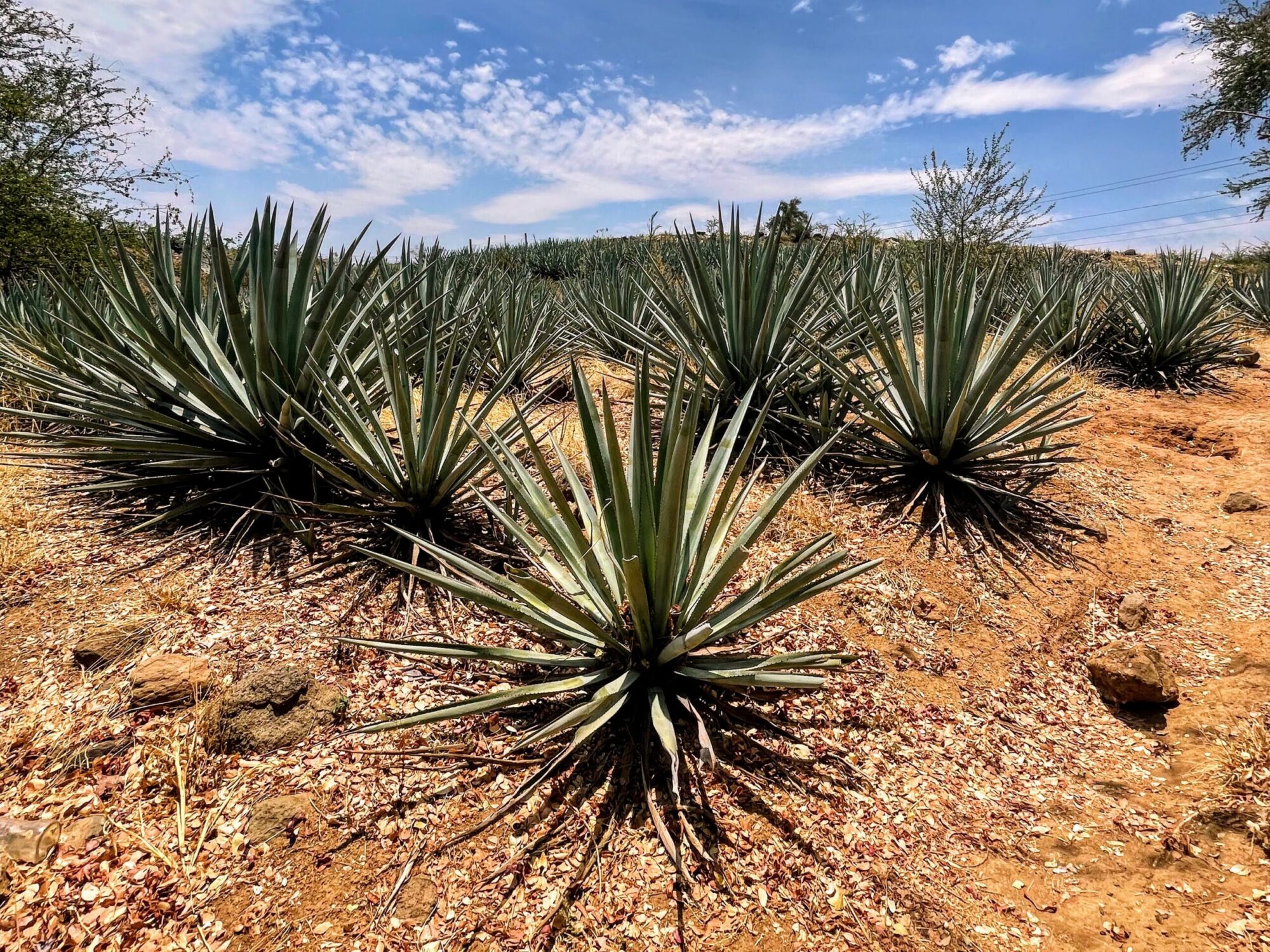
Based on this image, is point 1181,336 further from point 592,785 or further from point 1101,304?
point 592,785

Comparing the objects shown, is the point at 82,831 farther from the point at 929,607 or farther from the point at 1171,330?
the point at 1171,330

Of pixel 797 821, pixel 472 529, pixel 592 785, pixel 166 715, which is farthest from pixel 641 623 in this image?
pixel 166 715

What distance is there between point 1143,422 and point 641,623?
6619 mm

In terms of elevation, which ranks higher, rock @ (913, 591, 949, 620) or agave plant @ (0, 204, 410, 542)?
agave plant @ (0, 204, 410, 542)

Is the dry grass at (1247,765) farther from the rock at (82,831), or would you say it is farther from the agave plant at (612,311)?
the agave plant at (612,311)

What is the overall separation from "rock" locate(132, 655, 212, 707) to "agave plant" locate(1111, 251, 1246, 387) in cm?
965

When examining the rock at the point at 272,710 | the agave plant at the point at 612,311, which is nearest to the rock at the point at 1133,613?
the agave plant at the point at 612,311

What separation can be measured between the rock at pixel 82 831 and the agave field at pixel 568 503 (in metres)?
0.15

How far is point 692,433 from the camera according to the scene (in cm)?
210

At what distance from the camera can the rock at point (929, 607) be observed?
131 inches

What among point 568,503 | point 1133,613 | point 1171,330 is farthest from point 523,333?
point 1171,330

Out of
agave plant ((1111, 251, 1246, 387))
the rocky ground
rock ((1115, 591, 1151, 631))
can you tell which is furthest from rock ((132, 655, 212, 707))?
agave plant ((1111, 251, 1246, 387))

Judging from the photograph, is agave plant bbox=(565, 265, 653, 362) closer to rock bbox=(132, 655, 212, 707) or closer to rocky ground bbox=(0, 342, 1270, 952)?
rocky ground bbox=(0, 342, 1270, 952)

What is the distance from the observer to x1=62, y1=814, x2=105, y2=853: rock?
1849 mm
